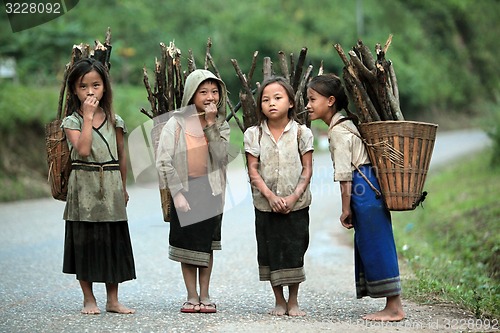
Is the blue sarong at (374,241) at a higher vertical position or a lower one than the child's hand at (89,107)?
lower

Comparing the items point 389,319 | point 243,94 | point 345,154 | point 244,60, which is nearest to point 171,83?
point 243,94

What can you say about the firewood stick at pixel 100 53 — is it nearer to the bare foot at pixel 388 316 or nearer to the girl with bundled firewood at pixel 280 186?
the girl with bundled firewood at pixel 280 186

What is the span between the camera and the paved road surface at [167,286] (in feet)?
17.3

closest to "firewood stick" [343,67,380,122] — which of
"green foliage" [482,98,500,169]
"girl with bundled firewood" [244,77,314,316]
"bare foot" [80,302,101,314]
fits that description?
"girl with bundled firewood" [244,77,314,316]

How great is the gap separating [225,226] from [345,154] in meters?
5.94

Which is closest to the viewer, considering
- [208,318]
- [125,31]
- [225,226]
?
[208,318]

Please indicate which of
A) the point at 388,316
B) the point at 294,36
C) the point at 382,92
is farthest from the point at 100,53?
the point at 294,36

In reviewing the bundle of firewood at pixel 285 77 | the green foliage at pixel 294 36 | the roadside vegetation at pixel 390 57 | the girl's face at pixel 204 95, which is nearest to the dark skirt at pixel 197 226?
the girl's face at pixel 204 95

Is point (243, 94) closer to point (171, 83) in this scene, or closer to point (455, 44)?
point (171, 83)

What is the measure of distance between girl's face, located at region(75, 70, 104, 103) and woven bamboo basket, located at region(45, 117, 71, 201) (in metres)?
0.29

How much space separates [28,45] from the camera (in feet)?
71.5

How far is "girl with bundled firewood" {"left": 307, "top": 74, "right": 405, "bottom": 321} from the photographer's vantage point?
551cm

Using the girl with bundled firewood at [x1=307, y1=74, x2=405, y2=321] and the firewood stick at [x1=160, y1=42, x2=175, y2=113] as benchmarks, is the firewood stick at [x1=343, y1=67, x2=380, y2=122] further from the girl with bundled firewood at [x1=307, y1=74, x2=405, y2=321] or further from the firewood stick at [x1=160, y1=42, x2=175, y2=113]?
the firewood stick at [x1=160, y1=42, x2=175, y2=113]

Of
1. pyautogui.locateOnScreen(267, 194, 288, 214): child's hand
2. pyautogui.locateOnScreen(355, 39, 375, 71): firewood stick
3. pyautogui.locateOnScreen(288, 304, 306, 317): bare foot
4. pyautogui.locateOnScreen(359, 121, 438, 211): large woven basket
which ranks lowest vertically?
pyautogui.locateOnScreen(288, 304, 306, 317): bare foot
